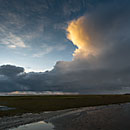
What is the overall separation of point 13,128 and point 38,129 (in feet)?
12.5

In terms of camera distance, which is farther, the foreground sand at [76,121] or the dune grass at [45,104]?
the dune grass at [45,104]

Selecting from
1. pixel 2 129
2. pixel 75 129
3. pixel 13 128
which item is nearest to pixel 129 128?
pixel 75 129

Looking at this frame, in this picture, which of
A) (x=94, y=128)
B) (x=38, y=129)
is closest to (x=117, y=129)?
(x=94, y=128)

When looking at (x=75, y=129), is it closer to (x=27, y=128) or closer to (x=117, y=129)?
(x=117, y=129)

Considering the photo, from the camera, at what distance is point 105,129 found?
756 inches

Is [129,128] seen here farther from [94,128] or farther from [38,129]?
[38,129]

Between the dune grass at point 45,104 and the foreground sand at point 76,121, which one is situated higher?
the dune grass at point 45,104

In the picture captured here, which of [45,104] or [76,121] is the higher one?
[45,104]

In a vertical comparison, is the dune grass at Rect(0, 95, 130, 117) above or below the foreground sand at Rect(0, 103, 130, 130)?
above

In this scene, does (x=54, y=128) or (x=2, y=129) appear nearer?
(x=2, y=129)

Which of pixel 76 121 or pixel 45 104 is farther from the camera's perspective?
pixel 45 104

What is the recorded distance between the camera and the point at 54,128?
2020 centimetres

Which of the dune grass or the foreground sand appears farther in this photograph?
the dune grass

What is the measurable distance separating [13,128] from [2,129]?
5.04 ft
